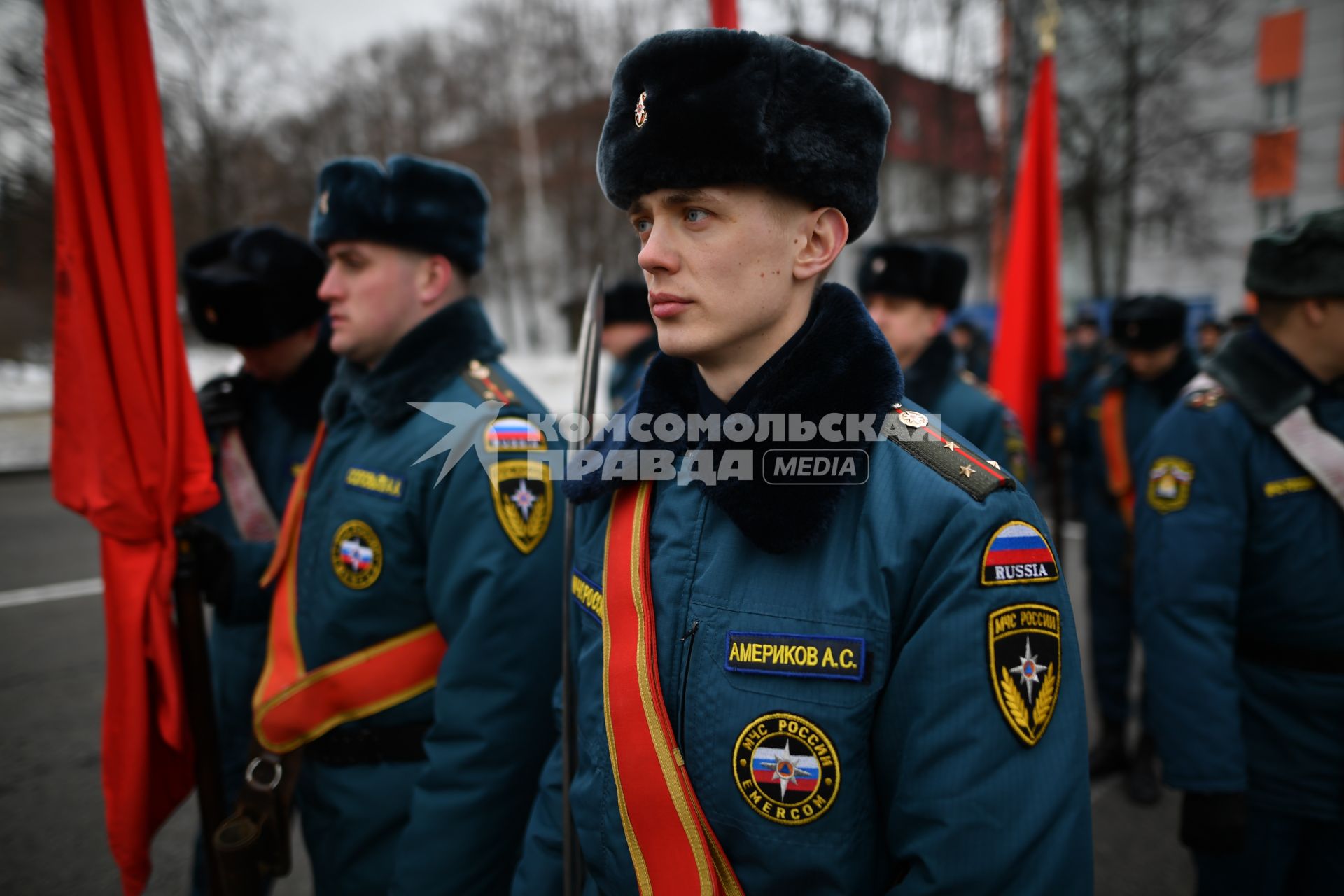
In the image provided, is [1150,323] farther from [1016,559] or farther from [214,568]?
[214,568]

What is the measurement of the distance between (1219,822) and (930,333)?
2.42 meters

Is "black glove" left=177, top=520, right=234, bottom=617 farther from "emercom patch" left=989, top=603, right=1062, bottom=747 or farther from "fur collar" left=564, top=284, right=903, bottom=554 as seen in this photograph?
"emercom patch" left=989, top=603, right=1062, bottom=747

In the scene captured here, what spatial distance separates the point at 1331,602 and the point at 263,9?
19769mm

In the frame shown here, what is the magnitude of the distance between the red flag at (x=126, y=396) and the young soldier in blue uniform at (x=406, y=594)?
30 cm

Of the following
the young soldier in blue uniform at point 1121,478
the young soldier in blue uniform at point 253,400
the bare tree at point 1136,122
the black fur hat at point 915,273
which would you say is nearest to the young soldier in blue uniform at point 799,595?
the young soldier in blue uniform at point 253,400

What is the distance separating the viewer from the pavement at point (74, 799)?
3.18m

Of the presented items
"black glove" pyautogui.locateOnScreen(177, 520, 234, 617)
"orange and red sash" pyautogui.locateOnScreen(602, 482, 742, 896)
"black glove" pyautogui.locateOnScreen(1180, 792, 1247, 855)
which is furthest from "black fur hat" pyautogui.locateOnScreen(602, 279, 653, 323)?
"orange and red sash" pyautogui.locateOnScreen(602, 482, 742, 896)

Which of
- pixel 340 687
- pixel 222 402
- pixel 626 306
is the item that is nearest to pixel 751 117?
pixel 340 687

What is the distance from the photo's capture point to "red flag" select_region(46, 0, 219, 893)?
1930 millimetres

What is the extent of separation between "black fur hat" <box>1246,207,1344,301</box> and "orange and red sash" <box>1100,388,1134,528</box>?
236 centimetres

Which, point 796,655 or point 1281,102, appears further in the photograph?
point 1281,102

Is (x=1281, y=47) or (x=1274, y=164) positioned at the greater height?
(x=1281, y=47)

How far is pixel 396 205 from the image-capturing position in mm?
2264

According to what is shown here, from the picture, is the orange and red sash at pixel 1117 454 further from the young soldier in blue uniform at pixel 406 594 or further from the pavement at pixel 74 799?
the young soldier in blue uniform at pixel 406 594
